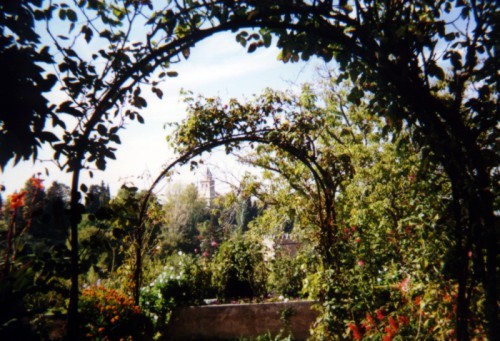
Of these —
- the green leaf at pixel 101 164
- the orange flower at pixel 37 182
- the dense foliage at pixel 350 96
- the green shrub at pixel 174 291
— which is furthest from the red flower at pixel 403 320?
the green shrub at pixel 174 291

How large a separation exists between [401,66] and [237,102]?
12.0ft

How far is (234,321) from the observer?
4992 mm

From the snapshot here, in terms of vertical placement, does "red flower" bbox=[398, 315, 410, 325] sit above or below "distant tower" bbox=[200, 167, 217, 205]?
below

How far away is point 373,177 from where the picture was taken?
418 centimetres

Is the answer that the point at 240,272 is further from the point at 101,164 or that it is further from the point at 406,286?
the point at 101,164

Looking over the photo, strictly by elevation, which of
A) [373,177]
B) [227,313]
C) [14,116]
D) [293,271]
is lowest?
[227,313]

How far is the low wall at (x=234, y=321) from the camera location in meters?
4.79

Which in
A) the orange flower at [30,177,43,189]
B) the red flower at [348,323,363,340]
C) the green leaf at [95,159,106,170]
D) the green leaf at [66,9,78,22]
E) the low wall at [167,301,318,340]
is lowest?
the low wall at [167,301,318,340]

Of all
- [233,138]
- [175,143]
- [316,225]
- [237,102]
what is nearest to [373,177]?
[316,225]

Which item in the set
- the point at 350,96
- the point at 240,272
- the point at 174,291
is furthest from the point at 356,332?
the point at 174,291

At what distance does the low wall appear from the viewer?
4786 mm

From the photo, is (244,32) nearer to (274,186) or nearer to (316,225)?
(316,225)

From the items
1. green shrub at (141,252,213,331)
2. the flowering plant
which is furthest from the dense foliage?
green shrub at (141,252,213,331)

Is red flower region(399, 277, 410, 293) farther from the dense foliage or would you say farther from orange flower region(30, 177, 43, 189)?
orange flower region(30, 177, 43, 189)
